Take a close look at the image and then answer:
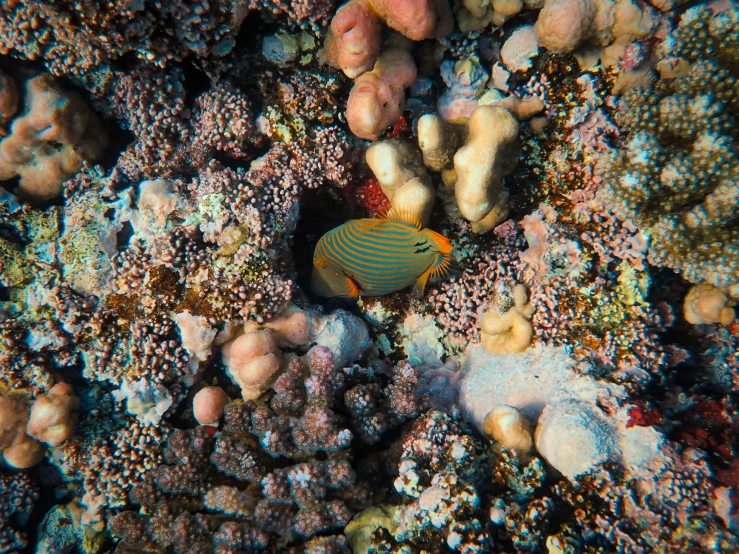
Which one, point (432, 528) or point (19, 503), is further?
point (19, 503)

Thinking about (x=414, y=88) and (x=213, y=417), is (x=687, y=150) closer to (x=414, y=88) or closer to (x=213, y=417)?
(x=414, y=88)

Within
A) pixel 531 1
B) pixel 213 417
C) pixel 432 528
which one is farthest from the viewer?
Result: pixel 213 417

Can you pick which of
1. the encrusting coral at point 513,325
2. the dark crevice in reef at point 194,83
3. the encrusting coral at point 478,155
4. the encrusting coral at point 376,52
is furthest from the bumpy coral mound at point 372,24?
the encrusting coral at point 513,325

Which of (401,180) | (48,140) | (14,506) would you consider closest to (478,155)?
(401,180)

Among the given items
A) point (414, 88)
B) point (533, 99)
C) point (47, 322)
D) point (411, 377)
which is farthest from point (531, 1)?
point (47, 322)

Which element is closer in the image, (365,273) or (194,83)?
(365,273)

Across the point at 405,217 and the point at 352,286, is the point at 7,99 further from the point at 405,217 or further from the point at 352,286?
the point at 405,217
